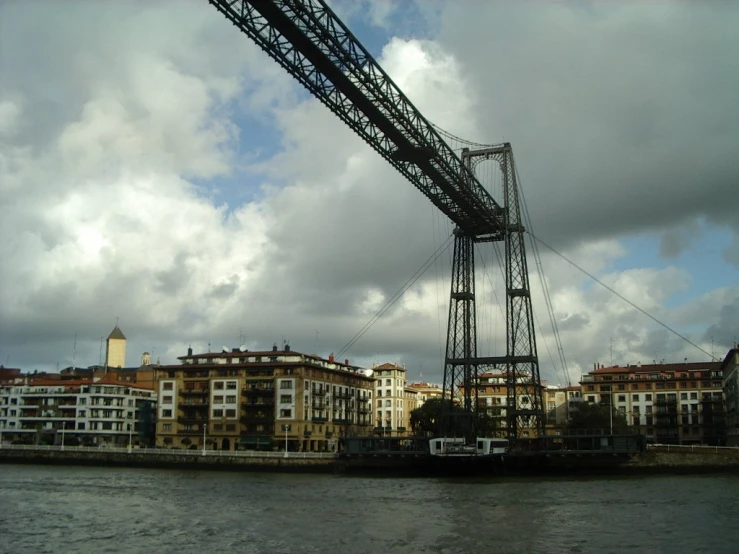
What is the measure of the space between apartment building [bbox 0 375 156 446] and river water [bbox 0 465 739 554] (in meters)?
42.5

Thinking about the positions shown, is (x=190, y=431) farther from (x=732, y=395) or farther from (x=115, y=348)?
(x=115, y=348)

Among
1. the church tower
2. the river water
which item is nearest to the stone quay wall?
the river water

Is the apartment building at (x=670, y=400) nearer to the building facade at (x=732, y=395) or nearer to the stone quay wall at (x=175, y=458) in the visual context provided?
the building facade at (x=732, y=395)

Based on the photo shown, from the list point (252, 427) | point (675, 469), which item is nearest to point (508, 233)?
point (675, 469)

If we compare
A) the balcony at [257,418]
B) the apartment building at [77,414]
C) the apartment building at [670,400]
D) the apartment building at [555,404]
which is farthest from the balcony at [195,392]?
the apartment building at [555,404]

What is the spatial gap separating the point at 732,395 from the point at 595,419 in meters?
13.0

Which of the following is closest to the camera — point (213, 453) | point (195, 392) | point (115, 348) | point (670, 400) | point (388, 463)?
point (388, 463)

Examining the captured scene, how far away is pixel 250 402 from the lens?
75375 millimetres

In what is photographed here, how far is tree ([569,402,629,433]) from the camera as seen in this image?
7769cm

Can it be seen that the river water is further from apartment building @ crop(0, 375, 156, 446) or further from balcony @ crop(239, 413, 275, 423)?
apartment building @ crop(0, 375, 156, 446)

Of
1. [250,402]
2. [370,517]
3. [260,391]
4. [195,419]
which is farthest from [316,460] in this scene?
[370,517]

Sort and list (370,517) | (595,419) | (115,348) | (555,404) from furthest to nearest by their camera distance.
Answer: (115,348)
(555,404)
(595,419)
(370,517)

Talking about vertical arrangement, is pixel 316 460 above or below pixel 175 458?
above

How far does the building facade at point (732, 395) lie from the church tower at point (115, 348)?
105 m
